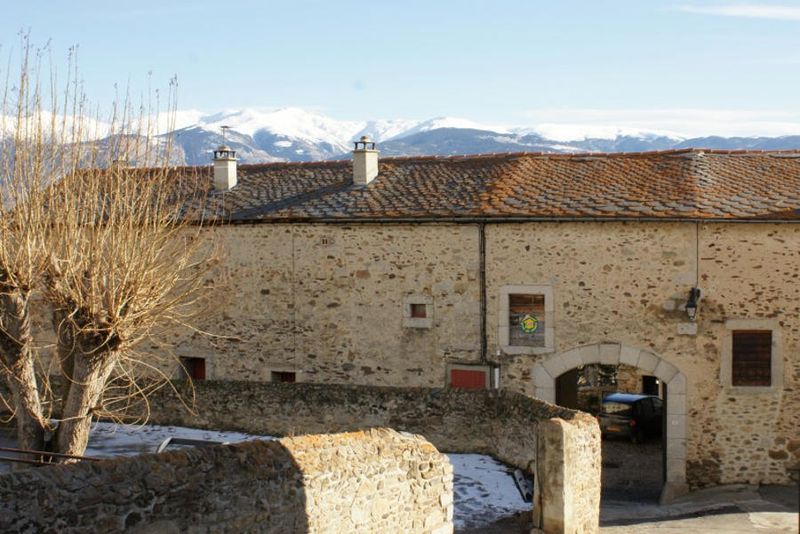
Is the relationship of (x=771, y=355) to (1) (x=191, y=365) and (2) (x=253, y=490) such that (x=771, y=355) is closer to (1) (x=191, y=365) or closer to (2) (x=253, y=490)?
(2) (x=253, y=490)

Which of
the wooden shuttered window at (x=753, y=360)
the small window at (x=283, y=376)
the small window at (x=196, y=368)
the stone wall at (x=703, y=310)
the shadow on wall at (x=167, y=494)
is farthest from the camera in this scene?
the small window at (x=196, y=368)

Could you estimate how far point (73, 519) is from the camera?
21.5ft

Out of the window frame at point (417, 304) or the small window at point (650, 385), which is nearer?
the window frame at point (417, 304)

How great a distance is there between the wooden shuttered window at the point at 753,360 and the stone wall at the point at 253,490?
25.6 feet

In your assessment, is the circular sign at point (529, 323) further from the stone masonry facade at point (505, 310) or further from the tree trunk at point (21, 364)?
the tree trunk at point (21, 364)

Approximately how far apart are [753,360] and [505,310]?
417 centimetres

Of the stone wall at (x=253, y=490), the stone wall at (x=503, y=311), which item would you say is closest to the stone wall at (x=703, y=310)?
the stone wall at (x=503, y=311)

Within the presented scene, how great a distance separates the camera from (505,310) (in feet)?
55.8

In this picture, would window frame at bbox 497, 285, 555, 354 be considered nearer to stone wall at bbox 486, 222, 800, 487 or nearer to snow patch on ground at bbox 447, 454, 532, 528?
stone wall at bbox 486, 222, 800, 487

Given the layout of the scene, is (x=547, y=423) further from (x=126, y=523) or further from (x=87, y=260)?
(x=87, y=260)

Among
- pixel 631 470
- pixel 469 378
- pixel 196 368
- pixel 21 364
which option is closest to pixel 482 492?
pixel 469 378

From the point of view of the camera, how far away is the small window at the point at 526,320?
16859 millimetres

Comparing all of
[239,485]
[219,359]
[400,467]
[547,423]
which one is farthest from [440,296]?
[239,485]

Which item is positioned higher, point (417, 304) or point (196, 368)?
point (417, 304)
